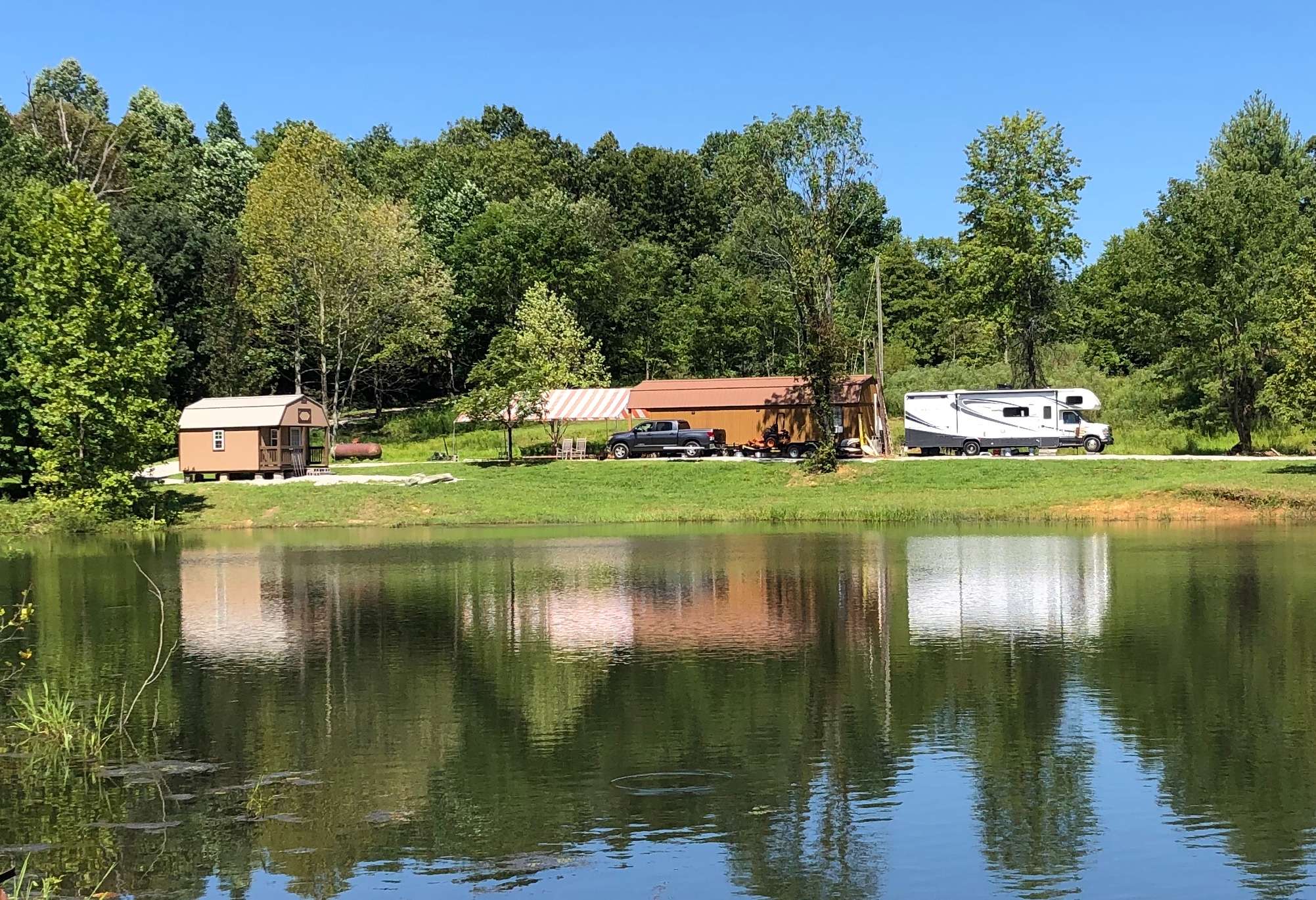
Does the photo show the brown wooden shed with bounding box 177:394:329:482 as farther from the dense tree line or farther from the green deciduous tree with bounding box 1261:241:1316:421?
the green deciduous tree with bounding box 1261:241:1316:421

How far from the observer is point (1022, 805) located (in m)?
14.6

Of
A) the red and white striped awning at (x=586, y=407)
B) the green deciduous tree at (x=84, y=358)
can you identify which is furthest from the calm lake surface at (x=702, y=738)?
the red and white striped awning at (x=586, y=407)

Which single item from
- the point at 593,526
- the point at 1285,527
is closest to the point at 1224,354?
the point at 1285,527

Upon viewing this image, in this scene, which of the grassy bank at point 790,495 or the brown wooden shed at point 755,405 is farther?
the brown wooden shed at point 755,405

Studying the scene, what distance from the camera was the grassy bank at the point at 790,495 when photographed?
50.2m

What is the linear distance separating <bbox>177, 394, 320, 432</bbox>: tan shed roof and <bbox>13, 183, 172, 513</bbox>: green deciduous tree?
25.2ft

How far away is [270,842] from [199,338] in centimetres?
7154

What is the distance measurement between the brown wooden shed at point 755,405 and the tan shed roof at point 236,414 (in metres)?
18.4

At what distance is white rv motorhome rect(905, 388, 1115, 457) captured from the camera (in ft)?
211

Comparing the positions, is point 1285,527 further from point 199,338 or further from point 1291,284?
point 199,338

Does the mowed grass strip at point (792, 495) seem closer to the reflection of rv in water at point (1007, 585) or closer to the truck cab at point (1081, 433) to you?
the truck cab at point (1081, 433)

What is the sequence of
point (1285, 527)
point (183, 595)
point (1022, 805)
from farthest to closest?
1. point (1285, 527)
2. point (183, 595)
3. point (1022, 805)

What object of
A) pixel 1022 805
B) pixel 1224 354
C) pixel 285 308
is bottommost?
pixel 1022 805

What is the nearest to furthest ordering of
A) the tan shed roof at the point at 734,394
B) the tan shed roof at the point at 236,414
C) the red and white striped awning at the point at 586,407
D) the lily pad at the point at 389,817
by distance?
1. the lily pad at the point at 389,817
2. the tan shed roof at the point at 236,414
3. the tan shed roof at the point at 734,394
4. the red and white striped awning at the point at 586,407
